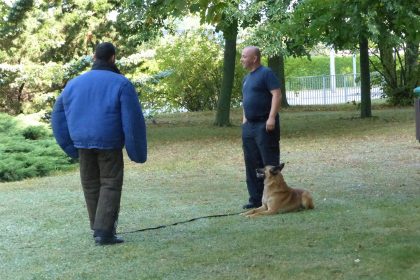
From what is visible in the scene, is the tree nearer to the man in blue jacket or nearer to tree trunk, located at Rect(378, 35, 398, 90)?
the man in blue jacket

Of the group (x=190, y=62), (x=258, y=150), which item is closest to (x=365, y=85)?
(x=190, y=62)

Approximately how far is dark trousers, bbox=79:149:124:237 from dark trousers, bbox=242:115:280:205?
7.22 feet

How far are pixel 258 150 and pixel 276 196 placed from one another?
69cm

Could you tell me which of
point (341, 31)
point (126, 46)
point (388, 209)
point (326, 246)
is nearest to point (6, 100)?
point (126, 46)

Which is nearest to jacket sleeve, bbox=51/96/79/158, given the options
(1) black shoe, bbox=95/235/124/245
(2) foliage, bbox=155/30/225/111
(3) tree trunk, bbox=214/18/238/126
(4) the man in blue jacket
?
(4) the man in blue jacket

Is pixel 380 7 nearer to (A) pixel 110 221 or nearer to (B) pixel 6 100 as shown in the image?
(A) pixel 110 221

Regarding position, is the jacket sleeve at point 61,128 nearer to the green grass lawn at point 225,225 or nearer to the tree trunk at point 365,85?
the green grass lawn at point 225,225

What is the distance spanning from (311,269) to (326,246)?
0.85m

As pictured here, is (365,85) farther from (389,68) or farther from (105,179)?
(105,179)

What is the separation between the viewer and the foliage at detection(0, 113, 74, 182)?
49.9ft

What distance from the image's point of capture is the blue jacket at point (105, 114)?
7.00m

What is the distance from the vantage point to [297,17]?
1171cm

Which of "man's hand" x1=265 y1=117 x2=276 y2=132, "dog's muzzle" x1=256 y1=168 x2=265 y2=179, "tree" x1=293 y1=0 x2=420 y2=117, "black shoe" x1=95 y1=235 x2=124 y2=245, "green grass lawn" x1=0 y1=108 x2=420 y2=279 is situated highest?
"tree" x1=293 y1=0 x2=420 y2=117

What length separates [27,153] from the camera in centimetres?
1598
